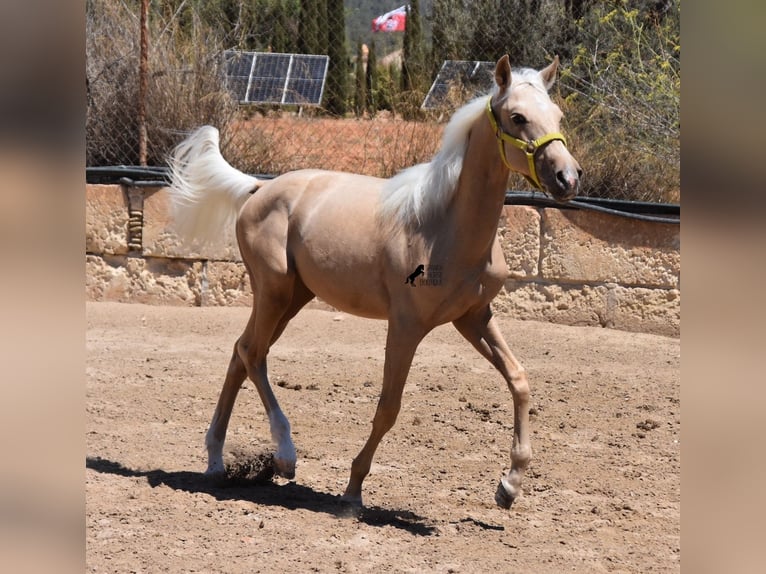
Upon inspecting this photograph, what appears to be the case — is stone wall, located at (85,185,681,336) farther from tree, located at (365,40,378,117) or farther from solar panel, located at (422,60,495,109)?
tree, located at (365,40,378,117)

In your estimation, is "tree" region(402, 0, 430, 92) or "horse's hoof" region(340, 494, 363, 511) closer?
"horse's hoof" region(340, 494, 363, 511)

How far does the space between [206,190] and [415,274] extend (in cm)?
171

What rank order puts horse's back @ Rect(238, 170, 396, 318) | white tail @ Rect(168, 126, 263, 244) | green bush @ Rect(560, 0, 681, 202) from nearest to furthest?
1. horse's back @ Rect(238, 170, 396, 318)
2. white tail @ Rect(168, 126, 263, 244)
3. green bush @ Rect(560, 0, 681, 202)

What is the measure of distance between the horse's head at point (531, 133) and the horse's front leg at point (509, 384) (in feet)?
2.92

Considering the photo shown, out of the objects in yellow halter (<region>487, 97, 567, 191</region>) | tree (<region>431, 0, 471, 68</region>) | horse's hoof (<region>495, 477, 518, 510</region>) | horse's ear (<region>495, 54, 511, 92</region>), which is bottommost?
horse's hoof (<region>495, 477, 518, 510</region>)

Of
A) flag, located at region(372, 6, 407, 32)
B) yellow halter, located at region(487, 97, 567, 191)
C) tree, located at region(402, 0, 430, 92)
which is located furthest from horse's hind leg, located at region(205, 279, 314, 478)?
flag, located at region(372, 6, 407, 32)

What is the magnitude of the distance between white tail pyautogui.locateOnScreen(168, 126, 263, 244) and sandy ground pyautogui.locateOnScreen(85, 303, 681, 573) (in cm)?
129

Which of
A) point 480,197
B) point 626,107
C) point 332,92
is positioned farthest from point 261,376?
point 626,107

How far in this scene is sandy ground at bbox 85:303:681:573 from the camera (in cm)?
401

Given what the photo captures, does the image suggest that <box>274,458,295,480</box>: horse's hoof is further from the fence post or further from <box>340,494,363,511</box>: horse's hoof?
the fence post

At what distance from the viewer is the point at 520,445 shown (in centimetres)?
444

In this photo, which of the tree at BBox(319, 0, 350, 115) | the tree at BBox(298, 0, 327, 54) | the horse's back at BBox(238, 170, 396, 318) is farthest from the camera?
the tree at BBox(298, 0, 327, 54)

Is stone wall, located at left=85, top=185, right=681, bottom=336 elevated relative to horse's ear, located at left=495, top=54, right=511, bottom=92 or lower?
lower
